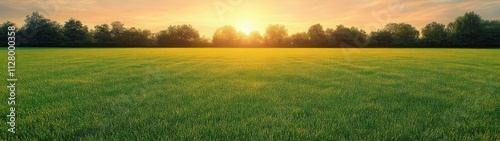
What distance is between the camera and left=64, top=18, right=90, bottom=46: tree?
79.6 meters

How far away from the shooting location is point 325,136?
4070mm

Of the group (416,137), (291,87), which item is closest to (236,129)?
(416,137)

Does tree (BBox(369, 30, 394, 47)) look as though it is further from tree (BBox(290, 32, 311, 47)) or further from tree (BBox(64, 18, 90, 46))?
tree (BBox(64, 18, 90, 46))

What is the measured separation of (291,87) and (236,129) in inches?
171

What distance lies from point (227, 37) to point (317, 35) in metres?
31.8

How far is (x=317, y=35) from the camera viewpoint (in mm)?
99750

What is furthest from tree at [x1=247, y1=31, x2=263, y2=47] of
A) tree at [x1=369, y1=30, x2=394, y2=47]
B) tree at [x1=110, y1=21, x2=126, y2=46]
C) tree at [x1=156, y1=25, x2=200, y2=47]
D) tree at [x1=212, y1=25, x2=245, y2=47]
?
tree at [x1=110, y1=21, x2=126, y2=46]

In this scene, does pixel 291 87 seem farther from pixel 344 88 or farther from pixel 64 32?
pixel 64 32

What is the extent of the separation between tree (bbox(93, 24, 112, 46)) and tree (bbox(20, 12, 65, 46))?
9495mm

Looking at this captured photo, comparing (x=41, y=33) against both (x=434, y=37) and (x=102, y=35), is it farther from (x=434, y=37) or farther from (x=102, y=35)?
(x=434, y=37)

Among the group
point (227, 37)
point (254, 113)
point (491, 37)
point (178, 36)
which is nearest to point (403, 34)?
point (491, 37)

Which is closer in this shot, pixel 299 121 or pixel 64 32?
pixel 299 121

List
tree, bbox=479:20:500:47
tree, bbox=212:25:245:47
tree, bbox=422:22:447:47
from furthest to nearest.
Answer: tree, bbox=212:25:245:47 < tree, bbox=422:22:447:47 < tree, bbox=479:20:500:47

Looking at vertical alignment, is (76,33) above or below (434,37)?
below
